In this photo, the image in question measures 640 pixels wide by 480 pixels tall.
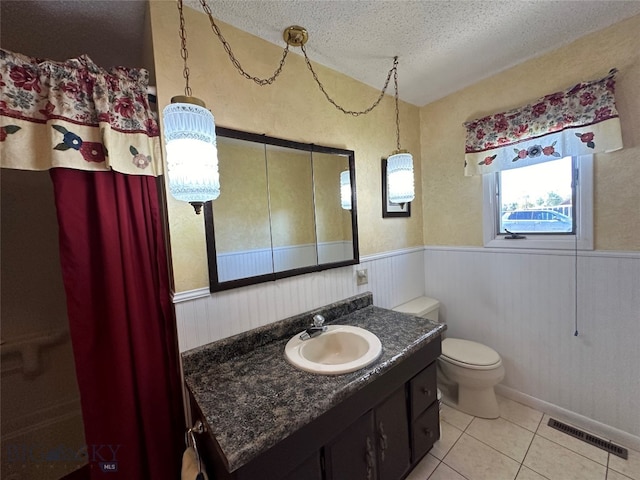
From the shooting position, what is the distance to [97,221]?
3.18ft

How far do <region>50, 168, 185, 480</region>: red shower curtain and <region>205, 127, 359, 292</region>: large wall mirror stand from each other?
10.1 inches

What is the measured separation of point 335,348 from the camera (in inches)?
53.8

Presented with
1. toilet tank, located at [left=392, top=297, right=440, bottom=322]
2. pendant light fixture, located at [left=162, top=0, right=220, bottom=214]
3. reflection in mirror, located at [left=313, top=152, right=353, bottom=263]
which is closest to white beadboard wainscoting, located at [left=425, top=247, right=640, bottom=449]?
toilet tank, located at [left=392, top=297, right=440, bottom=322]

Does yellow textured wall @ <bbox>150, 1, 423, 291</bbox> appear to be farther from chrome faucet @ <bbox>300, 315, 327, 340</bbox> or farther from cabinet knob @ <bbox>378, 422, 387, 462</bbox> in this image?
cabinet knob @ <bbox>378, 422, 387, 462</bbox>

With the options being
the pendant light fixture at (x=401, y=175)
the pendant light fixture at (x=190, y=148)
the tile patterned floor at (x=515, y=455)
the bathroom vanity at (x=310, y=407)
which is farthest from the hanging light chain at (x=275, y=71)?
the tile patterned floor at (x=515, y=455)

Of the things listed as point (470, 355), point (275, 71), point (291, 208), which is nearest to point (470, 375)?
point (470, 355)

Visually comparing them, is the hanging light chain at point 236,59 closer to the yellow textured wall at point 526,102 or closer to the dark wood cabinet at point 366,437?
the yellow textured wall at point 526,102

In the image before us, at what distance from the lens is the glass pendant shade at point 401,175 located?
153 centimetres

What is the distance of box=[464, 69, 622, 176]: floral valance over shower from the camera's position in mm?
1355

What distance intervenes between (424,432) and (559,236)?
1434mm

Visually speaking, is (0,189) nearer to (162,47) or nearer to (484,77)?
(162,47)

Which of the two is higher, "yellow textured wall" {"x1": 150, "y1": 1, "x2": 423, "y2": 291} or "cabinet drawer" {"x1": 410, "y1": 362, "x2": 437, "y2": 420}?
"yellow textured wall" {"x1": 150, "y1": 1, "x2": 423, "y2": 291}

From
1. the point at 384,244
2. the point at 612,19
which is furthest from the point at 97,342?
the point at 612,19

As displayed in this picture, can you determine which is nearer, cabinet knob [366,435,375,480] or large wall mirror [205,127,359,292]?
cabinet knob [366,435,375,480]
